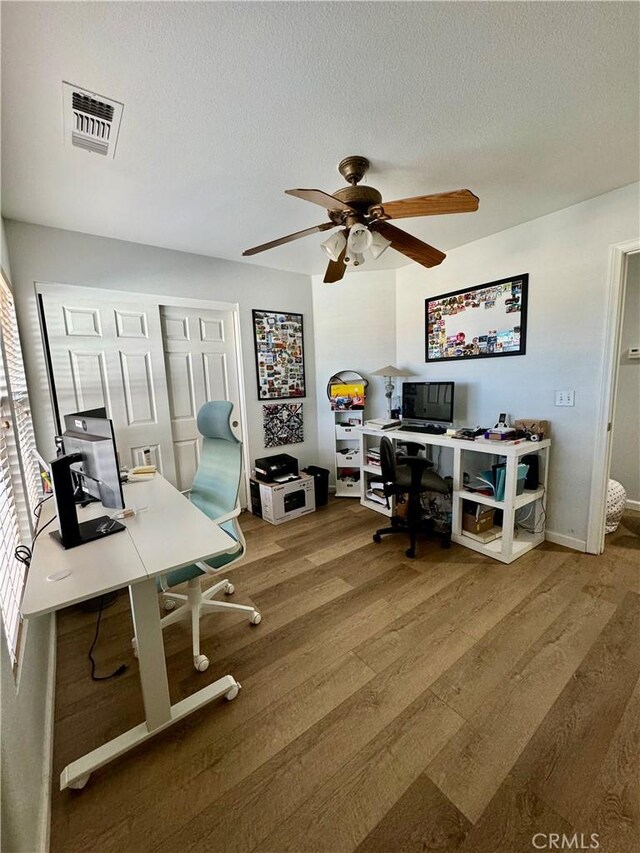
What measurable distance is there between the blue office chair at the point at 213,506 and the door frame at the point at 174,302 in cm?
79

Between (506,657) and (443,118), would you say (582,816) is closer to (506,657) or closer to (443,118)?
(506,657)

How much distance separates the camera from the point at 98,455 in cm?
145

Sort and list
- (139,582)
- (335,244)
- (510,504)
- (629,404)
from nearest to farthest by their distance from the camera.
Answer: (139,582), (335,244), (510,504), (629,404)

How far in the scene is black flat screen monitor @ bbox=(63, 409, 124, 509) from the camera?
141cm

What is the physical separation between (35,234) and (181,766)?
126 inches

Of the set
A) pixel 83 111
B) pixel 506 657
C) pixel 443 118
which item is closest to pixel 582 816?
pixel 506 657

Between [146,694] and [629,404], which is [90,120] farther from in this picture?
[629,404]

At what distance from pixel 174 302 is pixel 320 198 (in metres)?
1.94

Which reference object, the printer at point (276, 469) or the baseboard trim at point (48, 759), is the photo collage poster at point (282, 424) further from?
the baseboard trim at point (48, 759)

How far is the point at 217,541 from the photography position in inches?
50.6

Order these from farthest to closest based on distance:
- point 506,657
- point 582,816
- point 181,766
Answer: point 506,657 < point 181,766 < point 582,816

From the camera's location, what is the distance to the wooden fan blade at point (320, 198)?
4.67 feet

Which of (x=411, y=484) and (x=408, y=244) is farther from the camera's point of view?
(x=411, y=484)

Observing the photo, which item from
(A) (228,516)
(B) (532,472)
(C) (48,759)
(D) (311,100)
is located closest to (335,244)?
(D) (311,100)
